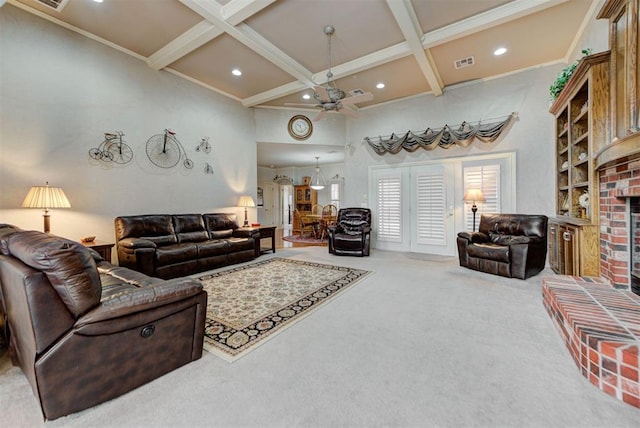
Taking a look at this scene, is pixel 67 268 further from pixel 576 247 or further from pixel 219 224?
pixel 576 247

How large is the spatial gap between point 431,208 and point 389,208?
3.06ft

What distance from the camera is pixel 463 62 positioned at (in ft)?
14.4

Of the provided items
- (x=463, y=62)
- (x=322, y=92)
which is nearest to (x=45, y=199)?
(x=322, y=92)

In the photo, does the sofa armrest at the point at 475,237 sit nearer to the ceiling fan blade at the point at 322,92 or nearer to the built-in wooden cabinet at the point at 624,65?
the built-in wooden cabinet at the point at 624,65

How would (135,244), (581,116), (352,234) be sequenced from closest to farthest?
(581,116)
(135,244)
(352,234)

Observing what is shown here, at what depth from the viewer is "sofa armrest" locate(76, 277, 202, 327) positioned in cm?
144

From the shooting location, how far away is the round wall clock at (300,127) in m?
6.46

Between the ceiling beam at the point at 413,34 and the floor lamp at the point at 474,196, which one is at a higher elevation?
the ceiling beam at the point at 413,34

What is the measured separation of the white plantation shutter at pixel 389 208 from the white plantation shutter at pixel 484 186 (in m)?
1.35

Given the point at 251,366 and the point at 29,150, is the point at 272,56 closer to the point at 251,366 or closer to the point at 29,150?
the point at 29,150

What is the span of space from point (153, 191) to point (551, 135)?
6915mm

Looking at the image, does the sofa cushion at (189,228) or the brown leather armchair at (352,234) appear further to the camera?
the brown leather armchair at (352,234)

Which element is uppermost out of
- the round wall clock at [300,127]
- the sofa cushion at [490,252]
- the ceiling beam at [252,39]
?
the ceiling beam at [252,39]

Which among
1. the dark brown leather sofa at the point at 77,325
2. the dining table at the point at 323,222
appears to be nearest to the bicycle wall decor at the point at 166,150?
the dark brown leather sofa at the point at 77,325
